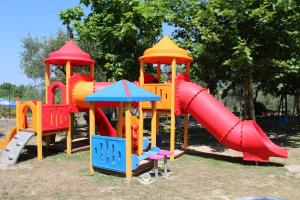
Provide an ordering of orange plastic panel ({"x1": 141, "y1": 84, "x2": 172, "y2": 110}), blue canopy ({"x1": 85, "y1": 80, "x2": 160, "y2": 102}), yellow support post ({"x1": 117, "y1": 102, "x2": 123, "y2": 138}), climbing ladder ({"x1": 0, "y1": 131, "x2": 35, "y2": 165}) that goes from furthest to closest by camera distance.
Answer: orange plastic panel ({"x1": 141, "y1": 84, "x2": 172, "y2": 110}), yellow support post ({"x1": 117, "y1": 102, "x2": 123, "y2": 138}), climbing ladder ({"x1": 0, "y1": 131, "x2": 35, "y2": 165}), blue canopy ({"x1": 85, "y1": 80, "x2": 160, "y2": 102})

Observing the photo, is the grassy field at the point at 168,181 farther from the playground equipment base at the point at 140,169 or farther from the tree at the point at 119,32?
the tree at the point at 119,32

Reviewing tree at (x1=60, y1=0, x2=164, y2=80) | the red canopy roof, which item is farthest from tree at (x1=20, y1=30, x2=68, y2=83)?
the red canopy roof

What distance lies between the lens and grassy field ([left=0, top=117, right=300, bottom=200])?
7384 mm

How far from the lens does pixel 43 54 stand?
23406 mm

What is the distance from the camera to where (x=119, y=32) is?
17.8 metres

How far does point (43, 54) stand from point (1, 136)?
7.37 metres

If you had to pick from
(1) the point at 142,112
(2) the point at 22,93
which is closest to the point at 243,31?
(1) the point at 142,112

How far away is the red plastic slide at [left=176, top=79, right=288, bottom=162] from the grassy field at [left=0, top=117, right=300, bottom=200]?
507mm

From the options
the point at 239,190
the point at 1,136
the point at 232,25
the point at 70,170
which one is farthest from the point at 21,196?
the point at 1,136

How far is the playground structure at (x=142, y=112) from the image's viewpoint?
30.6ft

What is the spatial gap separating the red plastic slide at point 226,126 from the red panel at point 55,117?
168 inches

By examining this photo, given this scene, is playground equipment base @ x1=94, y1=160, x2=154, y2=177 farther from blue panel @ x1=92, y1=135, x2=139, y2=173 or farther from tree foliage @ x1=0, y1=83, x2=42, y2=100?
tree foliage @ x1=0, y1=83, x2=42, y2=100

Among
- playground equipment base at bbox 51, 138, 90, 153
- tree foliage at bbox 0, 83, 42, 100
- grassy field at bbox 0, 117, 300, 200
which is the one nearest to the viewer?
grassy field at bbox 0, 117, 300, 200

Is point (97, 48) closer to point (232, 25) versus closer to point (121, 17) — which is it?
point (121, 17)
